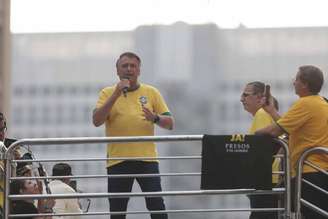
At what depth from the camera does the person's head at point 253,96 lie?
701cm

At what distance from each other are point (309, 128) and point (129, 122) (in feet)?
4.75

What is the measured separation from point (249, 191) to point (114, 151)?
1319 mm

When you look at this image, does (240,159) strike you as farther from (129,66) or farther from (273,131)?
(129,66)

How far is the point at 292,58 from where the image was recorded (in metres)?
120

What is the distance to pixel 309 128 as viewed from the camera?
600cm

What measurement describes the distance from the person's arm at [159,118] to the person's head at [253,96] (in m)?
0.65

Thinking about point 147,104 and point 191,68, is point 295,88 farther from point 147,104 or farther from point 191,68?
point 191,68

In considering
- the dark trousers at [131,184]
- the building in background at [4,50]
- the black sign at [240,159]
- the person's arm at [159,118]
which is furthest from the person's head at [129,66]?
the building in background at [4,50]

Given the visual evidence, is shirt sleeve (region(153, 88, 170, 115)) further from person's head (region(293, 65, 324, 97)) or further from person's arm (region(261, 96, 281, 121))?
person's head (region(293, 65, 324, 97))

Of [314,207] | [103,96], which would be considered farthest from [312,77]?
[103,96]

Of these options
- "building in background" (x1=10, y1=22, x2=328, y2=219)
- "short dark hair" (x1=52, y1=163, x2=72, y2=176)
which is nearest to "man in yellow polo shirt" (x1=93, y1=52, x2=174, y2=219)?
"short dark hair" (x1=52, y1=163, x2=72, y2=176)

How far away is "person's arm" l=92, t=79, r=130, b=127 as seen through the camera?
6637mm

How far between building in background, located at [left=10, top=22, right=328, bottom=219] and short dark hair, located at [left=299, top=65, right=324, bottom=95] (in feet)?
334

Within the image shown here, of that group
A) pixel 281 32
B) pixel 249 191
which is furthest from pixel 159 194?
pixel 281 32
